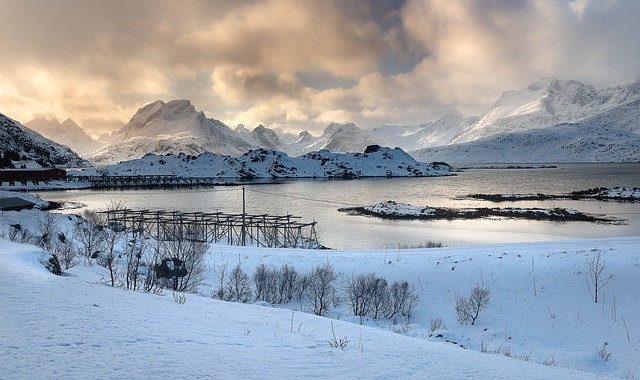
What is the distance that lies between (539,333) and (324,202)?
181ft

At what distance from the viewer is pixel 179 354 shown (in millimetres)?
4805

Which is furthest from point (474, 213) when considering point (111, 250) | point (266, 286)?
point (111, 250)

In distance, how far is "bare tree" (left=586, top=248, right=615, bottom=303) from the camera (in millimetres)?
17331

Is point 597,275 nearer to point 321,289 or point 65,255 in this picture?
point 321,289

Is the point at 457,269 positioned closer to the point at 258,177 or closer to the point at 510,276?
the point at 510,276

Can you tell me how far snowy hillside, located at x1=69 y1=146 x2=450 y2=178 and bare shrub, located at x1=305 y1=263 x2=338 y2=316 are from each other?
131999 millimetres

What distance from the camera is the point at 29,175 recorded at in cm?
10412

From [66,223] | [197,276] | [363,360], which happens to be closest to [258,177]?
[66,223]

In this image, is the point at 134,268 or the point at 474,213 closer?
the point at 134,268

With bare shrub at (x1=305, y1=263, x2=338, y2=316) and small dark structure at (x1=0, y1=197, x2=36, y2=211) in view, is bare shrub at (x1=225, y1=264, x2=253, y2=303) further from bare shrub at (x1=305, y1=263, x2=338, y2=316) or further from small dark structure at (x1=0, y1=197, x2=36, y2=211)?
small dark structure at (x1=0, y1=197, x2=36, y2=211)

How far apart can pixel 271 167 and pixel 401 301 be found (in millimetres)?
143504

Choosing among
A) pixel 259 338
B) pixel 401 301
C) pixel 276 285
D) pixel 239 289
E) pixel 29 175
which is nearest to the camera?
pixel 259 338

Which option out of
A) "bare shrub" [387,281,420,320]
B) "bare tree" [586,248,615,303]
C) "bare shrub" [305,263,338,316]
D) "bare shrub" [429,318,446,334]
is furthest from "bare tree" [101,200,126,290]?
"bare tree" [586,248,615,303]

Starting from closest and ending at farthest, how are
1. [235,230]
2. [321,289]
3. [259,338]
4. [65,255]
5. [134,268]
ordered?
[259,338], [134,268], [65,255], [321,289], [235,230]
